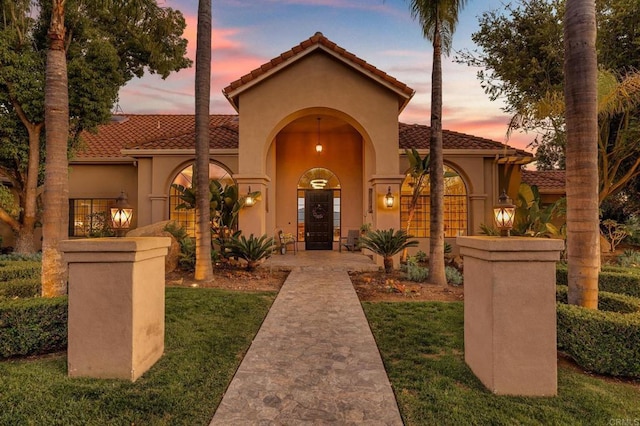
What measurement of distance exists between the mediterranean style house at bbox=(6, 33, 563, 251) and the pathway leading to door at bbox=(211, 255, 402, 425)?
240 inches

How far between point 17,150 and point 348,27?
12832 mm

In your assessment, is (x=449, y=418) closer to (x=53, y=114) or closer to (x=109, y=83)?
(x=53, y=114)

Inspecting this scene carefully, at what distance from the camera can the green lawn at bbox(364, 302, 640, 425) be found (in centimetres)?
297

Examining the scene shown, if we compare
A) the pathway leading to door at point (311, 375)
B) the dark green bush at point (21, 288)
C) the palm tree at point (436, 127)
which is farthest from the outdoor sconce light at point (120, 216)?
the palm tree at point (436, 127)

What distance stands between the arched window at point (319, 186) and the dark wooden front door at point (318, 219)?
0.46 ft

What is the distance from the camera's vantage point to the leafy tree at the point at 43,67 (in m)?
10.4

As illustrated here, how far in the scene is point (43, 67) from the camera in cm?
1097

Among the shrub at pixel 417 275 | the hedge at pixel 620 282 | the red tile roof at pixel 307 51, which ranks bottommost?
the shrub at pixel 417 275

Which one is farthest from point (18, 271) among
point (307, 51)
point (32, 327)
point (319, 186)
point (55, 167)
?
point (319, 186)

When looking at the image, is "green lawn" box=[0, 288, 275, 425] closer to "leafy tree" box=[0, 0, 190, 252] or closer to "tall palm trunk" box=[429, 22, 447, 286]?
"tall palm trunk" box=[429, 22, 447, 286]

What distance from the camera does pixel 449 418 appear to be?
2.97 meters

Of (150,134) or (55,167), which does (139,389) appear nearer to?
(55,167)

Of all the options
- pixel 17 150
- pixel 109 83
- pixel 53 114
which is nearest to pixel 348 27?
pixel 109 83

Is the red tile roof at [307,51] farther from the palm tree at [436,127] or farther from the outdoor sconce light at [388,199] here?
the outdoor sconce light at [388,199]
